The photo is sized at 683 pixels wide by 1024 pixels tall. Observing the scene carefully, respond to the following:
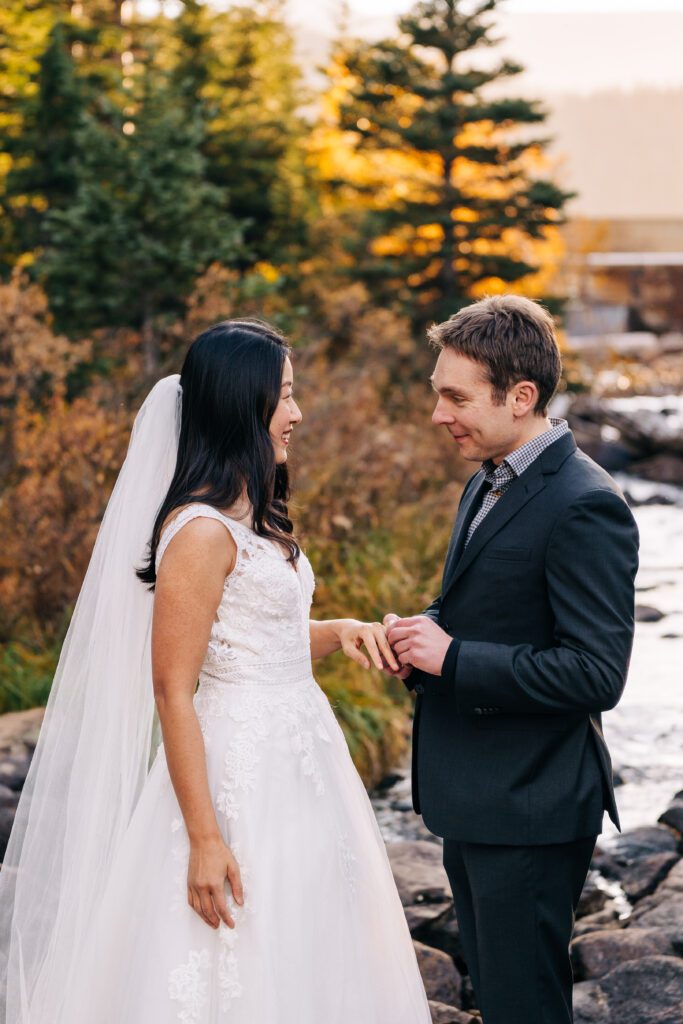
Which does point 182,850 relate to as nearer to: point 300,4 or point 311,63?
point 311,63

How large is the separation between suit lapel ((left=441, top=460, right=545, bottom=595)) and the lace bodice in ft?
1.63

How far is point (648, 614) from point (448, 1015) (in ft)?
26.4

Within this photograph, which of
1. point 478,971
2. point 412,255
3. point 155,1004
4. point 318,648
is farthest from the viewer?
point 412,255

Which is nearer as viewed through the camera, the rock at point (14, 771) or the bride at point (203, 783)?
the bride at point (203, 783)

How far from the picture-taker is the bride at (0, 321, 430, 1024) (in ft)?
9.78

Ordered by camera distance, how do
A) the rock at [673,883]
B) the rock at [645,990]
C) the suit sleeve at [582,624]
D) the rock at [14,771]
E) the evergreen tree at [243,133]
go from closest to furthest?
the suit sleeve at [582,624], the rock at [645,990], the rock at [673,883], the rock at [14,771], the evergreen tree at [243,133]

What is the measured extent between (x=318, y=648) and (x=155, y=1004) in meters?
1.18

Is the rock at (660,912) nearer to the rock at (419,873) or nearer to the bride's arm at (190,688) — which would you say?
the rock at (419,873)

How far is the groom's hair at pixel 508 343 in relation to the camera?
298 centimetres

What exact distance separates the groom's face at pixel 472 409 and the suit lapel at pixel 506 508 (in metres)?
0.12

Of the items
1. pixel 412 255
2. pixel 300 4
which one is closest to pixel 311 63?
pixel 300 4

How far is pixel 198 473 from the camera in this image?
3.16 m

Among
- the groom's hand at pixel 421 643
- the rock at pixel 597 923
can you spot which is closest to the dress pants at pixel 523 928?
the groom's hand at pixel 421 643

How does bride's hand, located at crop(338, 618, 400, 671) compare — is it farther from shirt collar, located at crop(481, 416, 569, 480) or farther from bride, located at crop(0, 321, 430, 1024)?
shirt collar, located at crop(481, 416, 569, 480)
